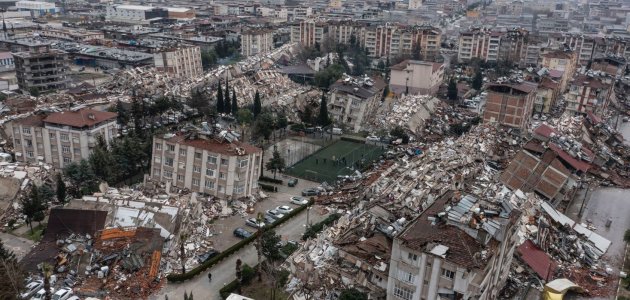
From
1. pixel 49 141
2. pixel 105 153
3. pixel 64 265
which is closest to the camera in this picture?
pixel 64 265

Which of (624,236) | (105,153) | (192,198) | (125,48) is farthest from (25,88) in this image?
(624,236)

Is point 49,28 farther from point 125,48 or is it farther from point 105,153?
point 105,153

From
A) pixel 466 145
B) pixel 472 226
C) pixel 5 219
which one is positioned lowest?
pixel 5 219

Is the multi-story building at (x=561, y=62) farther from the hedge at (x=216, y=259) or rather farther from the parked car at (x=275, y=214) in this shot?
the hedge at (x=216, y=259)

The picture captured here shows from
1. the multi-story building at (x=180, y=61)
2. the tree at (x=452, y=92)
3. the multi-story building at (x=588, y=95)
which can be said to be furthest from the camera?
the multi-story building at (x=180, y=61)

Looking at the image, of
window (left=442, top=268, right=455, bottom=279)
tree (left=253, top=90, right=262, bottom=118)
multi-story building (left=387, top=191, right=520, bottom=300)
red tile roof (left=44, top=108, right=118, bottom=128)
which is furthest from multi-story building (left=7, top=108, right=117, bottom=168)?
window (left=442, top=268, right=455, bottom=279)

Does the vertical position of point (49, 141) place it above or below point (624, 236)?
above

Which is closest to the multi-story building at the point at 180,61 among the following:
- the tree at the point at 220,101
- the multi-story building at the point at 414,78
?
the tree at the point at 220,101
